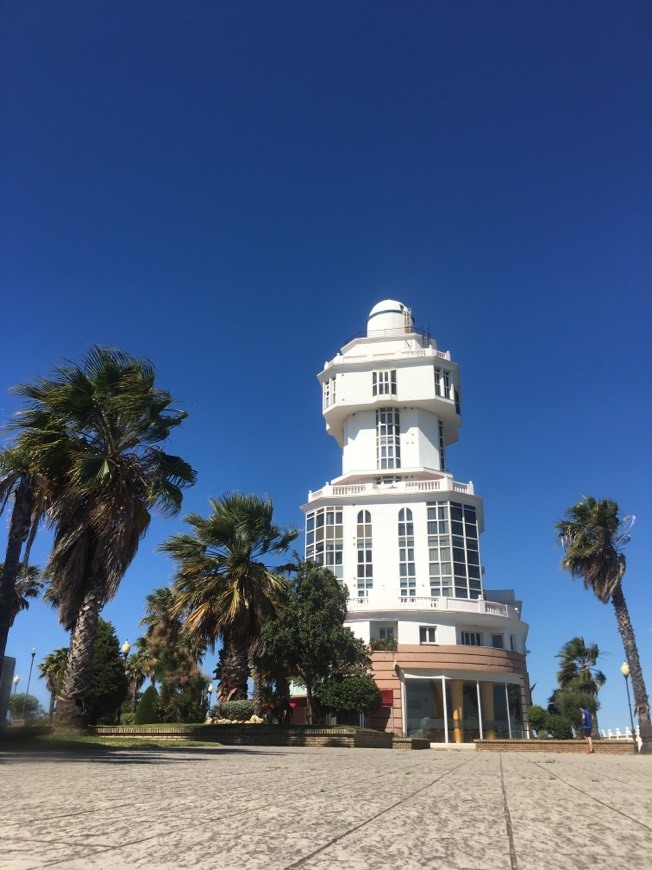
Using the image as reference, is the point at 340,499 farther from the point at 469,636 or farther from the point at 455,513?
the point at 469,636

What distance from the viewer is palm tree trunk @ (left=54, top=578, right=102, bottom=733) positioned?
1647 cm

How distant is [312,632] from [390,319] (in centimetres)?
3837

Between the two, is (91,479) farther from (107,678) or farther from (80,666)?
(107,678)

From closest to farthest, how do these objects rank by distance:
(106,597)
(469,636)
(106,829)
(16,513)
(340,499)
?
(106,829) → (16,513) → (106,597) → (469,636) → (340,499)

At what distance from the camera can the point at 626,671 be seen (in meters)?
33.8

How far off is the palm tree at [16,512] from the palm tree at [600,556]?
1137 inches

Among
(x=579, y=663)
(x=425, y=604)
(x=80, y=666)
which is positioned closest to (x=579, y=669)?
(x=579, y=663)

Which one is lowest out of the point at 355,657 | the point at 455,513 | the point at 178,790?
the point at 178,790

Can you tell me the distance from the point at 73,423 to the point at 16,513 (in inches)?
98.8

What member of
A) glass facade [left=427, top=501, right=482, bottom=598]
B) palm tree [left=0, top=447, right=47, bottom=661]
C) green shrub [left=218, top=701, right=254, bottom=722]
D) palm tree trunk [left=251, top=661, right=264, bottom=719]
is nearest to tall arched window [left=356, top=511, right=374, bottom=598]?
glass facade [left=427, top=501, right=482, bottom=598]

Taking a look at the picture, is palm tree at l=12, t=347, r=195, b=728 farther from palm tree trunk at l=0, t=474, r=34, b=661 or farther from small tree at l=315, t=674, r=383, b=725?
small tree at l=315, t=674, r=383, b=725

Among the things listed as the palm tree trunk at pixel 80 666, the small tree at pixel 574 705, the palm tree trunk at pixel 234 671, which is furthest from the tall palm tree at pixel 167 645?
the small tree at pixel 574 705

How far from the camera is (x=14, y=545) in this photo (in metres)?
15.1

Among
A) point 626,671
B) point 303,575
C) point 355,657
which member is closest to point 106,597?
point 303,575
